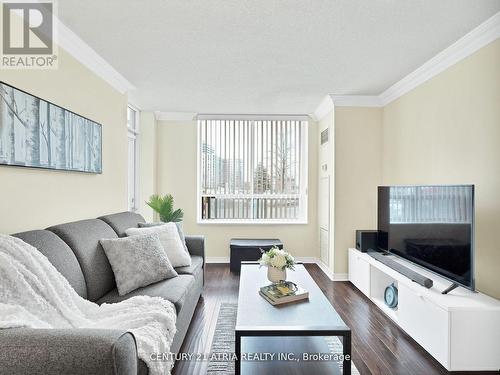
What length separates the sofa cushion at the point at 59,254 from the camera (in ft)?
5.81

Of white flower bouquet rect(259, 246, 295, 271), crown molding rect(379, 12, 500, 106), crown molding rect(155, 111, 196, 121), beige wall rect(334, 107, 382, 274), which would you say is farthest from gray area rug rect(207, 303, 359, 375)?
crown molding rect(155, 111, 196, 121)

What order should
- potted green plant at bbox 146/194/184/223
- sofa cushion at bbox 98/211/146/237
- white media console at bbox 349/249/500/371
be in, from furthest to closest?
1. potted green plant at bbox 146/194/184/223
2. sofa cushion at bbox 98/211/146/237
3. white media console at bbox 349/249/500/371

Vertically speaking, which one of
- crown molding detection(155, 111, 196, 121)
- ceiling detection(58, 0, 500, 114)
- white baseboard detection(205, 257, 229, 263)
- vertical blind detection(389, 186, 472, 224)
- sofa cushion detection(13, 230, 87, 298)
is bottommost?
white baseboard detection(205, 257, 229, 263)

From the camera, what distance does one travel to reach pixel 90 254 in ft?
7.04

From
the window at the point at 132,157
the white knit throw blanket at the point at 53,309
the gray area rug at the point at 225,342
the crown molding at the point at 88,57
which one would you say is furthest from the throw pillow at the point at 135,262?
the window at the point at 132,157

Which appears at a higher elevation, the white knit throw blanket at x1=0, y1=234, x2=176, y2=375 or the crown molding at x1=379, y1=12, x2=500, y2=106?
the crown molding at x1=379, y1=12, x2=500, y2=106

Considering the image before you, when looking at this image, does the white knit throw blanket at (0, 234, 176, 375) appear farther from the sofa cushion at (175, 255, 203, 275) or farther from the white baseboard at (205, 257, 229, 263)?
the white baseboard at (205, 257, 229, 263)

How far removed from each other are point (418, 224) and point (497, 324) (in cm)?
93

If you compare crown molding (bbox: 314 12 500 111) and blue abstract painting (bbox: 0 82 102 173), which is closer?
blue abstract painting (bbox: 0 82 102 173)

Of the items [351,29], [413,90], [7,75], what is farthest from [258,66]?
[7,75]

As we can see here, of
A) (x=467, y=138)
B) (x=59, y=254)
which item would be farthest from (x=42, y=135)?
(x=467, y=138)

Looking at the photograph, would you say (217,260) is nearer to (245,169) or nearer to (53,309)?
(245,169)

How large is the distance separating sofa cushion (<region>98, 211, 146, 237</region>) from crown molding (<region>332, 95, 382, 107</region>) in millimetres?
2970

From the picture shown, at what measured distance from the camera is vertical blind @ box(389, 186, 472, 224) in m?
2.20
